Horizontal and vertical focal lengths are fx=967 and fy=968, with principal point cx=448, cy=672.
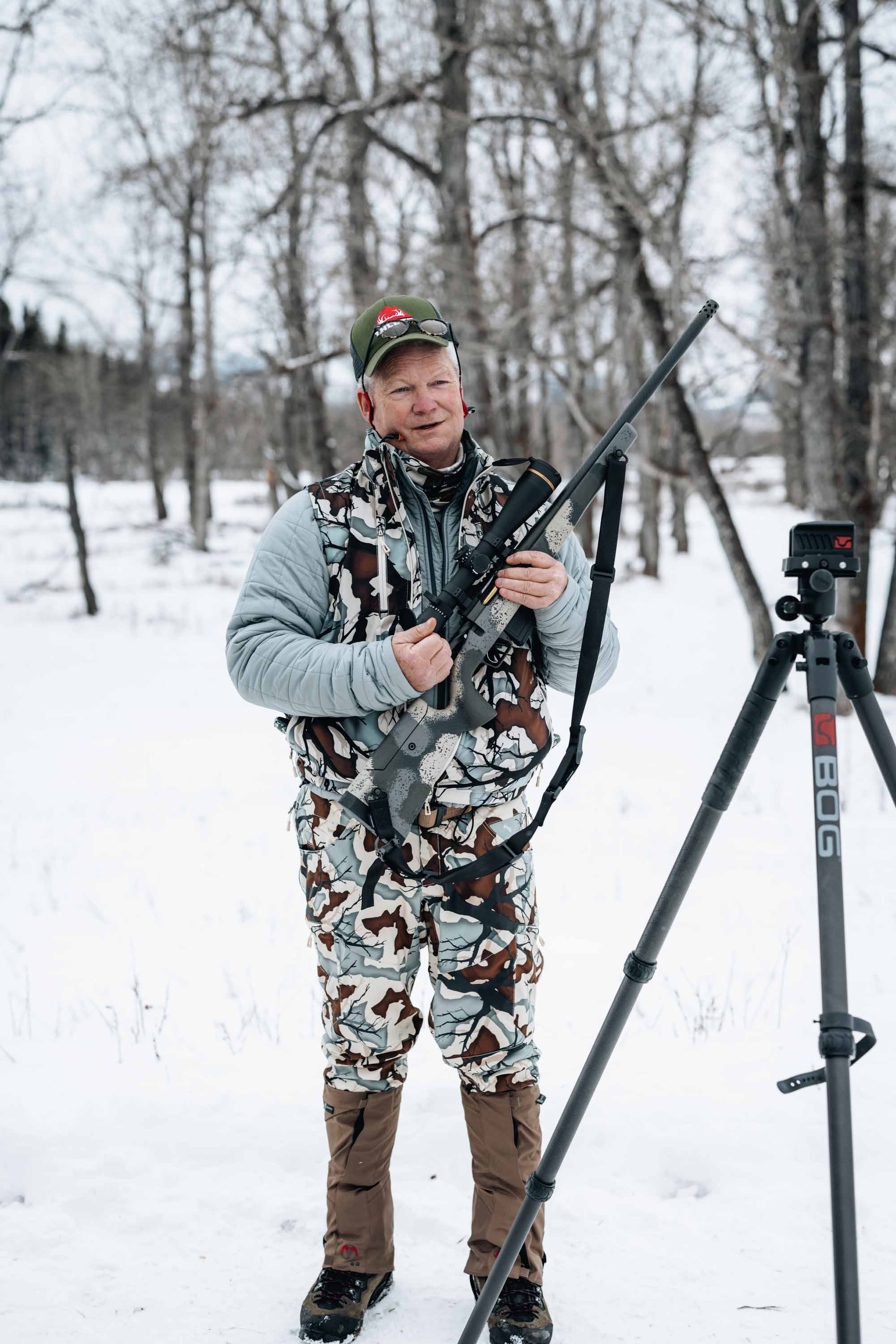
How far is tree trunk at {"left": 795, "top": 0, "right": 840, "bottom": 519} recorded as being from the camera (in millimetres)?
7695

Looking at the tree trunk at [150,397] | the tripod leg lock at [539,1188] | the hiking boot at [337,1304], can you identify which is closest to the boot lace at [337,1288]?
the hiking boot at [337,1304]

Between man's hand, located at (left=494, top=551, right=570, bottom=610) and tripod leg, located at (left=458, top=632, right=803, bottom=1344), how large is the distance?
45cm

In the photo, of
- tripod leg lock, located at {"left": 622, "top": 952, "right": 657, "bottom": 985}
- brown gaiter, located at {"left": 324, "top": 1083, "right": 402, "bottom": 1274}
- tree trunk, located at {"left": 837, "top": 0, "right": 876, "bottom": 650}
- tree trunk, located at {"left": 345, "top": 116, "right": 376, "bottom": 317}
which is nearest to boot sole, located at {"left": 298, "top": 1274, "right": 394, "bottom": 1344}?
brown gaiter, located at {"left": 324, "top": 1083, "right": 402, "bottom": 1274}

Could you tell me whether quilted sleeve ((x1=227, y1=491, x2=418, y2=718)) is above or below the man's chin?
below

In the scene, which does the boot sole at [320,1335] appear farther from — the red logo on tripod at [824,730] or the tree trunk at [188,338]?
the tree trunk at [188,338]

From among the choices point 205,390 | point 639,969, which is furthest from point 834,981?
point 205,390

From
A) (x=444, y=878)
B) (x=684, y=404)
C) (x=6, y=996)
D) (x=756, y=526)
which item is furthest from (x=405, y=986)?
(x=756, y=526)

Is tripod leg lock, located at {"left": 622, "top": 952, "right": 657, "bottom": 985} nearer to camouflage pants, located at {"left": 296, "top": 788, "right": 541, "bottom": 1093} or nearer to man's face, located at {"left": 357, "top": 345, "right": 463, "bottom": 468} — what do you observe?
camouflage pants, located at {"left": 296, "top": 788, "right": 541, "bottom": 1093}

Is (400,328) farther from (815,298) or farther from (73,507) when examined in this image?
(73,507)

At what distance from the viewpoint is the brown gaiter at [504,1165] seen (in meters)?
2.09

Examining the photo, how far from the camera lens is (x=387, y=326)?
1974 millimetres

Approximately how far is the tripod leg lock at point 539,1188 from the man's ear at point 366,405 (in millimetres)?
1551

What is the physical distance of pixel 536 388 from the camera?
2380 centimetres

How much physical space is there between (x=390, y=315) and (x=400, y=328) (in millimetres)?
48
